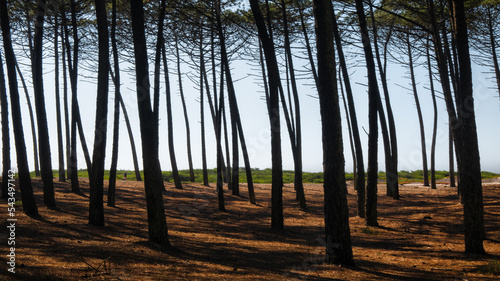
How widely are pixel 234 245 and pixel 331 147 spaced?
340 cm

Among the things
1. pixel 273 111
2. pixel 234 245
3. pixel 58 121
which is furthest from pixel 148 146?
pixel 58 121

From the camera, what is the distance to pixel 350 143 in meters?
20.0

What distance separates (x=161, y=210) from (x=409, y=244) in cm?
560

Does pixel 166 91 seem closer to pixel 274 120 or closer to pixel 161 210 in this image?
pixel 274 120

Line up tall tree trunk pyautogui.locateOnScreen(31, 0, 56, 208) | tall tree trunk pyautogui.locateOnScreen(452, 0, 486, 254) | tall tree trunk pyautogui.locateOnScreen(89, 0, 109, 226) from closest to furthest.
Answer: tall tree trunk pyautogui.locateOnScreen(452, 0, 486, 254) < tall tree trunk pyautogui.locateOnScreen(89, 0, 109, 226) < tall tree trunk pyautogui.locateOnScreen(31, 0, 56, 208)

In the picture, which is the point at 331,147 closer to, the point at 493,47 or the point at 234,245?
the point at 234,245

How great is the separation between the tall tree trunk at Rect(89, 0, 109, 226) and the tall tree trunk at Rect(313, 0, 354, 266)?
218 inches

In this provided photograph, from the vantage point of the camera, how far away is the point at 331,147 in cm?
646

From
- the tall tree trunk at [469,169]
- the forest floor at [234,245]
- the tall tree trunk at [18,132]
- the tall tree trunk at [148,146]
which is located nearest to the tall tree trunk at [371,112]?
the forest floor at [234,245]

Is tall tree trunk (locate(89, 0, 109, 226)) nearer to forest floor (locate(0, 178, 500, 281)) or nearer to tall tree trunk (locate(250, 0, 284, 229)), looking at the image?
forest floor (locate(0, 178, 500, 281))

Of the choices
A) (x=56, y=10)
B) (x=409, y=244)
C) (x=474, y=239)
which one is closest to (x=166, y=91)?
(x=56, y=10)

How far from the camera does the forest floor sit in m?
5.90

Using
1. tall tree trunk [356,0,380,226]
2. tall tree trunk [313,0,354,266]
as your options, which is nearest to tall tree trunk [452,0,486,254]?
tall tree trunk [313,0,354,266]

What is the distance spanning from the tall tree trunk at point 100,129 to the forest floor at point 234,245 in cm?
47
